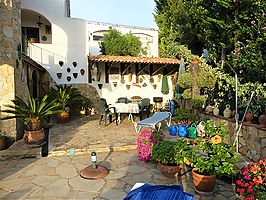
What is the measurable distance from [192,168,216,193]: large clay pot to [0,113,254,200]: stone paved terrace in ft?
0.36

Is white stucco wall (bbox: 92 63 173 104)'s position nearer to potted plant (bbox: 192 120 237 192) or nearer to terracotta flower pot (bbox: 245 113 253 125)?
terracotta flower pot (bbox: 245 113 253 125)

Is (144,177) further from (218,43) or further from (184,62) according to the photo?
(184,62)

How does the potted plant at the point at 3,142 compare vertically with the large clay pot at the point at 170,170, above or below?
above

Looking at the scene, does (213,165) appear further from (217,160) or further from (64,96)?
(64,96)

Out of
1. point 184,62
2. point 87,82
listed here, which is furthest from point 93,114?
point 184,62

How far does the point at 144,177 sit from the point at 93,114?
26.1ft

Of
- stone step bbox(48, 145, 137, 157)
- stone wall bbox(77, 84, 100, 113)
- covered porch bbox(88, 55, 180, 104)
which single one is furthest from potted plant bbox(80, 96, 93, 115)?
stone step bbox(48, 145, 137, 157)

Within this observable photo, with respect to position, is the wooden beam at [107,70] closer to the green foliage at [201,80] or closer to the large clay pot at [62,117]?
the large clay pot at [62,117]

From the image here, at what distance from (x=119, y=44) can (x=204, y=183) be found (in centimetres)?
1117

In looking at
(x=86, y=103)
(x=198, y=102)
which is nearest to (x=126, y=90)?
(x=86, y=103)

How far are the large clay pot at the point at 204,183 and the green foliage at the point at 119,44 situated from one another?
10.9 meters

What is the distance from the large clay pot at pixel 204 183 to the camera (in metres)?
3.68

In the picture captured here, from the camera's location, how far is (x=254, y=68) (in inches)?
281

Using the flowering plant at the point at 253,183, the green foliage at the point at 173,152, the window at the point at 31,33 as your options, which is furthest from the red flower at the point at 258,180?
the window at the point at 31,33
